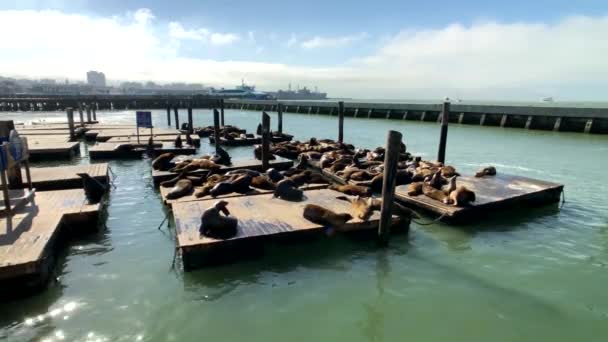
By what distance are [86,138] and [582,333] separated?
22.9 meters

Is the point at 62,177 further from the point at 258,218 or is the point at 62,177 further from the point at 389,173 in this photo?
the point at 389,173

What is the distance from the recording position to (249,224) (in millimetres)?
5828

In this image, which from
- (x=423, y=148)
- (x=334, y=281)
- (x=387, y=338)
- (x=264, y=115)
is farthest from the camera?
(x=423, y=148)

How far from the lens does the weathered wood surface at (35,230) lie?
4.29 metres

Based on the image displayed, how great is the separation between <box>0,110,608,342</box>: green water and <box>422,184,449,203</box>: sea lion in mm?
825

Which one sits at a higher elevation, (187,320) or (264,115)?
(264,115)

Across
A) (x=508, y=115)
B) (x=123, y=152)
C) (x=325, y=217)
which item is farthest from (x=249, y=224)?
(x=508, y=115)

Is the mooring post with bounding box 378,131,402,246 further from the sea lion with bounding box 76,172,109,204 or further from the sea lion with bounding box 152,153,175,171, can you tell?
the sea lion with bounding box 152,153,175,171

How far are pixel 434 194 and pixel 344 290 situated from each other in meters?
3.83

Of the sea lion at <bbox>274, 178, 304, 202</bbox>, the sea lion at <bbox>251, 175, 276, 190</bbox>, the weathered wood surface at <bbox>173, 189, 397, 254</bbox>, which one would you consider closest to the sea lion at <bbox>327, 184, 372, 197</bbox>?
the weathered wood surface at <bbox>173, 189, 397, 254</bbox>

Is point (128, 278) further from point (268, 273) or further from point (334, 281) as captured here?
point (334, 281)

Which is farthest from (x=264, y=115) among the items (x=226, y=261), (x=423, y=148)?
(x=423, y=148)

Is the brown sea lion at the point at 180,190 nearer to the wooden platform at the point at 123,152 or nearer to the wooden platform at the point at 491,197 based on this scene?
the wooden platform at the point at 491,197

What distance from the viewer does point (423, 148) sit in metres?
19.8
